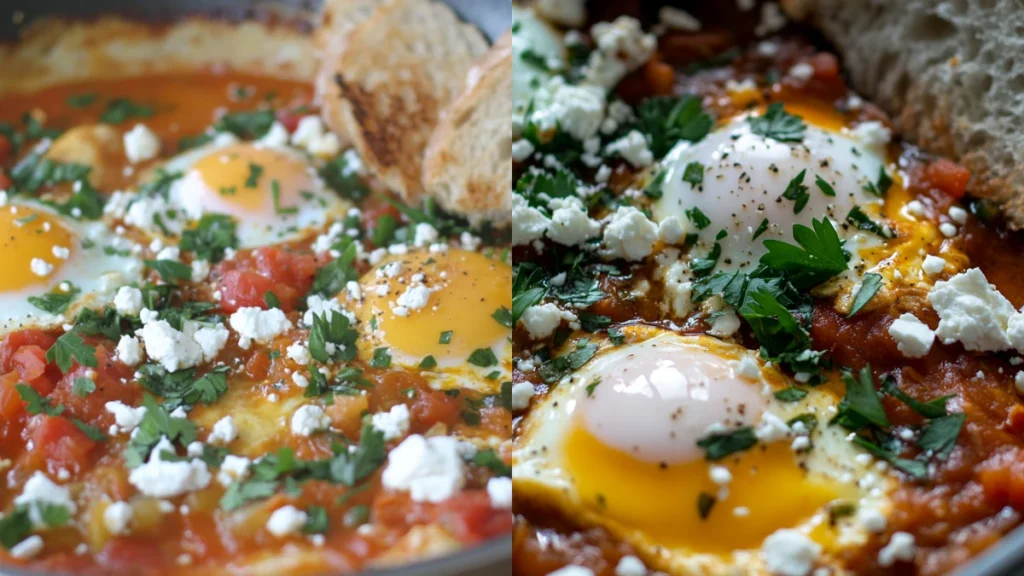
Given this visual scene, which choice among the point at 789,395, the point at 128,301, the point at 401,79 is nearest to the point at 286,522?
the point at 128,301

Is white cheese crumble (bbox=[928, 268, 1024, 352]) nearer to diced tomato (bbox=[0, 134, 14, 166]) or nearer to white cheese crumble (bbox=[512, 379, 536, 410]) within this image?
white cheese crumble (bbox=[512, 379, 536, 410])

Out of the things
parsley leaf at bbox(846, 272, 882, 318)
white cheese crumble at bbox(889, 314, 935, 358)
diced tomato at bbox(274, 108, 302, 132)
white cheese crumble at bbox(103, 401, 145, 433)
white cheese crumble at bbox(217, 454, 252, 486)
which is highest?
parsley leaf at bbox(846, 272, 882, 318)

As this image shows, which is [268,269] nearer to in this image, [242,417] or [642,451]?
[242,417]

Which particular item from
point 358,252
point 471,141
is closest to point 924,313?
point 471,141

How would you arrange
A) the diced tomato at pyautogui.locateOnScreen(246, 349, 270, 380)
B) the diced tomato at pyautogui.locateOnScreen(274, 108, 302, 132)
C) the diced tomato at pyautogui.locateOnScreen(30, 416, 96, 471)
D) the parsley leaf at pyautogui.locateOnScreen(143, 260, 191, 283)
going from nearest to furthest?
the diced tomato at pyautogui.locateOnScreen(30, 416, 96, 471), the diced tomato at pyautogui.locateOnScreen(246, 349, 270, 380), the parsley leaf at pyautogui.locateOnScreen(143, 260, 191, 283), the diced tomato at pyautogui.locateOnScreen(274, 108, 302, 132)

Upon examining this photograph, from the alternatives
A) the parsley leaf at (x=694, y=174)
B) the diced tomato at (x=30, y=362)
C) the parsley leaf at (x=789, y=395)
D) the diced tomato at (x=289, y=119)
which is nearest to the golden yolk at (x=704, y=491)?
the parsley leaf at (x=789, y=395)

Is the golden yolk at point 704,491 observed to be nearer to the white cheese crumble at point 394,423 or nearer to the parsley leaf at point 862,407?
the parsley leaf at point 862,407

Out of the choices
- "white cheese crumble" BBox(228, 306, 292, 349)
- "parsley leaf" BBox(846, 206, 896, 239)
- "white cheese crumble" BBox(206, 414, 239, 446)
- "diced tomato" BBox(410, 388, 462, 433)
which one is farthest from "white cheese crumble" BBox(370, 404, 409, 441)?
"parsley leaf" BBox(846, 206, 896, 239)
